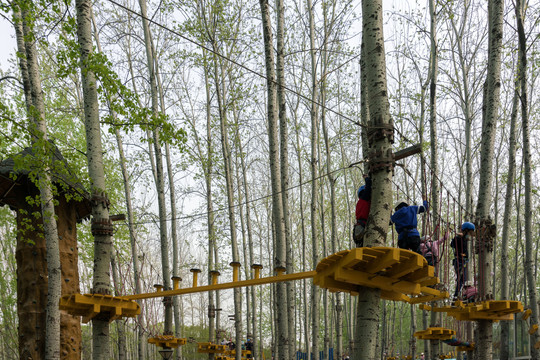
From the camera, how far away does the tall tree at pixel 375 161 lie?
12.0ft

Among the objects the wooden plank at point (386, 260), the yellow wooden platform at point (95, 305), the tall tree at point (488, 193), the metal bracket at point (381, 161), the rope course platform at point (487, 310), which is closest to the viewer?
the wooden plank at point (386, 260)

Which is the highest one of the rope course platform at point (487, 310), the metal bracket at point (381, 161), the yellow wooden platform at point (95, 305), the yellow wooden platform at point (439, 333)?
the metal bracket at point (381, 161)

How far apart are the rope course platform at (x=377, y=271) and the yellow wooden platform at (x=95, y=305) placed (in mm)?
2392

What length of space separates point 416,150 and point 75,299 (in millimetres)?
3698

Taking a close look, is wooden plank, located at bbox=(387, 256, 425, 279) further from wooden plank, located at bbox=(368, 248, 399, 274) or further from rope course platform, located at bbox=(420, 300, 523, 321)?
rope course platform, located at bbox=(420, 300, 523, 321)

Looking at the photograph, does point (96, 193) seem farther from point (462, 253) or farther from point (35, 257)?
point (462, 253)

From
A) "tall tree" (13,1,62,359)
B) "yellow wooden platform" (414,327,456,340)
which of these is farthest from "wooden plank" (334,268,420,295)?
"yellow wooden platform" (414,327,456,340)

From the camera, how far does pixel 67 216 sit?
7285mm

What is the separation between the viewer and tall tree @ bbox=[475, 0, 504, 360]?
5.59 metres

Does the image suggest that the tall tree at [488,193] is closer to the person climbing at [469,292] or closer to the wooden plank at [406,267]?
the person climbing at [469,292]

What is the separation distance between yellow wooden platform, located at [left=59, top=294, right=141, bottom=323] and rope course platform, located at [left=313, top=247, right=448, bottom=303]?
2.39 meters

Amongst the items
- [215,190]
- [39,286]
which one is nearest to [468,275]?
[39,286]

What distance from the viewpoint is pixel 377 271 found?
3.57m

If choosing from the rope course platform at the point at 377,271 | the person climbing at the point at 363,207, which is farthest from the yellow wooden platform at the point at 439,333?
the person climbing at the point at 363,207
